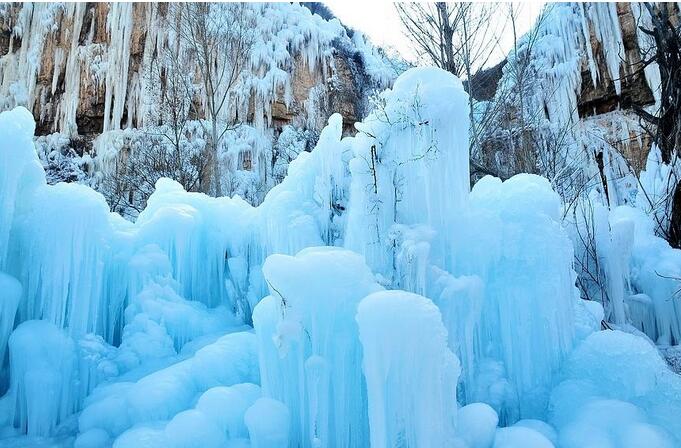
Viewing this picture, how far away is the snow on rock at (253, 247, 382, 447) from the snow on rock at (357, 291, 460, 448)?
436 millimetres

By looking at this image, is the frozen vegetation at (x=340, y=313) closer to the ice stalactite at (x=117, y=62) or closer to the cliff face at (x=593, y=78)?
the cliff face at (x=593, y=78)

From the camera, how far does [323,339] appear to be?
10.6 feet

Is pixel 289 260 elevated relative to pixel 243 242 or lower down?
lower down

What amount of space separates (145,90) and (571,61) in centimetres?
1489

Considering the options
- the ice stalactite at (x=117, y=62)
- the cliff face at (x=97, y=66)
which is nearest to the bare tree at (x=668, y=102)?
the cliff face at (x=97, y=66)

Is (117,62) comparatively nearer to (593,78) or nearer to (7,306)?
(7,306)

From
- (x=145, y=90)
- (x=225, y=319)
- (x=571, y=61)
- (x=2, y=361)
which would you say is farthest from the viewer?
(x=145, y=90)

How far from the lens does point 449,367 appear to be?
2.94m

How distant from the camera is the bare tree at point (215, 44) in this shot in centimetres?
1102

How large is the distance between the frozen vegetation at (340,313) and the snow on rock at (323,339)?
0.01 meters

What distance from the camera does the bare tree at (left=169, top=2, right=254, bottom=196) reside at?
36.2 ft

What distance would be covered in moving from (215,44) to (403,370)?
→ 11404mm

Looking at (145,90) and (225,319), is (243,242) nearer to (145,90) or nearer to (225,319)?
(225,319)

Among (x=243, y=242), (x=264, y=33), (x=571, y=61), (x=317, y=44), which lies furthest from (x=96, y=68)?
(x=571, y=61)
